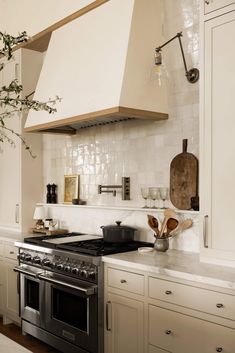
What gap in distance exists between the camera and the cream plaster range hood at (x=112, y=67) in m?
3.17

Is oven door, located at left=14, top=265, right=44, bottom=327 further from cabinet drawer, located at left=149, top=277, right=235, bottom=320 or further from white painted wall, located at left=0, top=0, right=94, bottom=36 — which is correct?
white painted wall, located at left=0, top=0, right=94, bottom=36

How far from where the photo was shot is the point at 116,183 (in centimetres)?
387

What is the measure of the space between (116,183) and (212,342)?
6.20 ft

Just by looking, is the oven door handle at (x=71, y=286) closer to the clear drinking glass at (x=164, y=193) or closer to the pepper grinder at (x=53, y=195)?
the clear drinking glass at (x=164, y=193)

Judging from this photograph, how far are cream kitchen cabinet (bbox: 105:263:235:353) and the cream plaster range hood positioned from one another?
4.00 ft

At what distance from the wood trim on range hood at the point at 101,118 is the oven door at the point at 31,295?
1.30 metres

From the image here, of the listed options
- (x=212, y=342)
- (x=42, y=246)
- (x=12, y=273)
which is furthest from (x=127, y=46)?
(x=12, y=273)

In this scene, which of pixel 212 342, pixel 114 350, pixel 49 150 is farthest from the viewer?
pixel 49 150

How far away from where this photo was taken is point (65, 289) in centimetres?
324

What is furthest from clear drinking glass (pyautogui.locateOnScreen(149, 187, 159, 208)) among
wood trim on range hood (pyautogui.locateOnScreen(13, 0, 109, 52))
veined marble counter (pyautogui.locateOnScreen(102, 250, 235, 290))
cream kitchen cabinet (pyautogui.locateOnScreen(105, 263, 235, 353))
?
wood trim on range hood (pyautogui.locateOnScreen(13, 0, 109, 52))

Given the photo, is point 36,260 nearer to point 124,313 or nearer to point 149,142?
point 124,313

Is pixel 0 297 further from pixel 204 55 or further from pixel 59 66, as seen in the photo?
pixel 204 55

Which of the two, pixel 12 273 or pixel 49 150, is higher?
pixel 49 150

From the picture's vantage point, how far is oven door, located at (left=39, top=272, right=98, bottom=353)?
3000 millimetres
